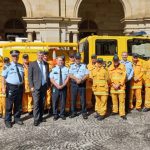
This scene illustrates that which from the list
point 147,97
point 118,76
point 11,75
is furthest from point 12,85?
point 147,97

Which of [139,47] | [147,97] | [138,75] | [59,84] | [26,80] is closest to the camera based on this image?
[59,84]

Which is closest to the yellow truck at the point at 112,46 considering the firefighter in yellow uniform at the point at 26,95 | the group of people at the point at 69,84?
the group of people at the point at 69,84

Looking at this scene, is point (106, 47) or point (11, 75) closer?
point (11, 75)

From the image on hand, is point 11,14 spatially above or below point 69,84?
above

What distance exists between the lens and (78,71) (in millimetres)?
9680

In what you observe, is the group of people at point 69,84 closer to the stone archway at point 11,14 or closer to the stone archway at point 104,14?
the stone archway at point 104,14

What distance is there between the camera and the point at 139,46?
11578 mm

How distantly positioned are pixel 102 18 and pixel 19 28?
5707 mm

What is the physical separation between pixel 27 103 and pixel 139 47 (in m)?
4.21

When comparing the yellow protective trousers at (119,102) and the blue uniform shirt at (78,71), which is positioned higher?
the blue uniform shirt at (78,71)

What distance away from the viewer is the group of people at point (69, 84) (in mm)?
8852

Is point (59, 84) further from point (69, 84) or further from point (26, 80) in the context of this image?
point (26, 80)

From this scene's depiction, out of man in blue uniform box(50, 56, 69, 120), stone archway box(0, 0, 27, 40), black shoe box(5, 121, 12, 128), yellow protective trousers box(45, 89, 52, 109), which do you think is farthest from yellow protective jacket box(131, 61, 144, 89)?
stone archway box(0, 0, 27, 40)

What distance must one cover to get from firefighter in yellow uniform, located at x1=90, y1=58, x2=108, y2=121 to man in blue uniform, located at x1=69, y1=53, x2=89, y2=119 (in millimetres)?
307
